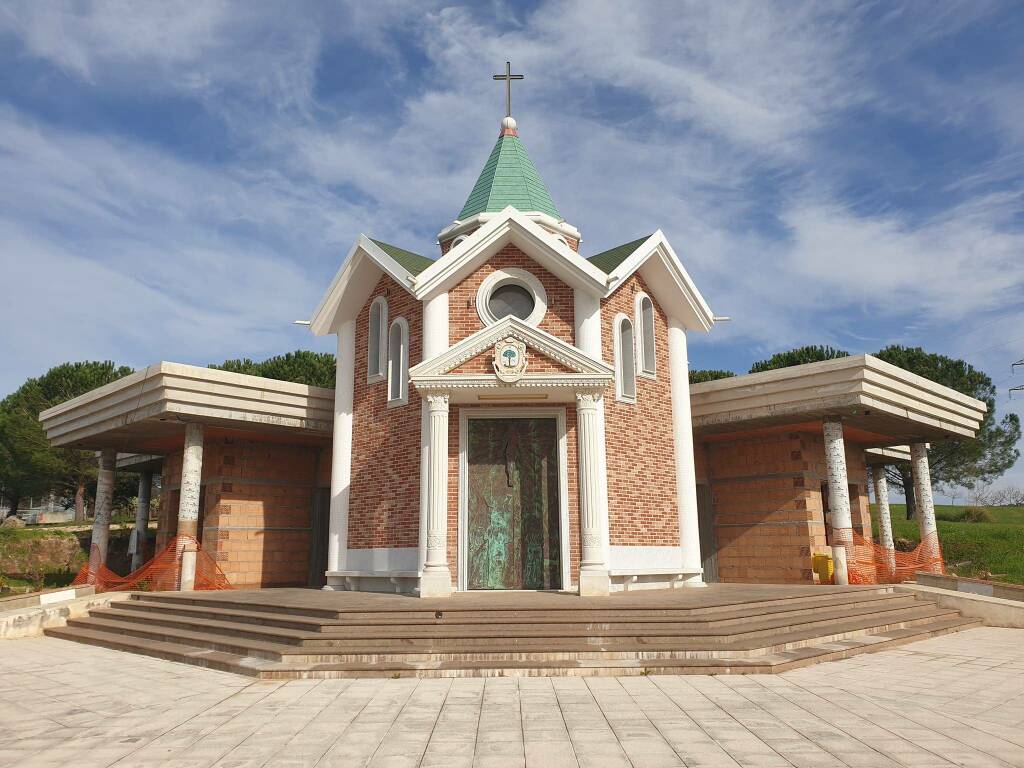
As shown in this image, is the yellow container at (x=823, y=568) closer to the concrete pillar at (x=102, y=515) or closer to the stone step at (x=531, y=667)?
the stone step at (x=531, y=667)

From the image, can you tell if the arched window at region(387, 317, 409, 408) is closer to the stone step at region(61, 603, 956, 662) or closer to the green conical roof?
the green conical roof

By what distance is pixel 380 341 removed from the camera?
16094 millimetres

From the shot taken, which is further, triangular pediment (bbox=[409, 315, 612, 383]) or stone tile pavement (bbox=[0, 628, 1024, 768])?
triangular pediment (bbox=[409, 315, 612, 383])

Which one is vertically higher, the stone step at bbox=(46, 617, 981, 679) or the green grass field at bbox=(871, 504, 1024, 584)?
the green grass field at bbox=(871, 504, 1024, 584)

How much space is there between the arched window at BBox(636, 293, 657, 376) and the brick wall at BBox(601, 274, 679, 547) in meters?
0.16

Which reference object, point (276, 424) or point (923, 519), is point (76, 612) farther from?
point (923, 519)

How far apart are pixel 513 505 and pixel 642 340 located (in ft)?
16.0

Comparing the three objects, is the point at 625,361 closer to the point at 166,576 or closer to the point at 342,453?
the point at 342,453

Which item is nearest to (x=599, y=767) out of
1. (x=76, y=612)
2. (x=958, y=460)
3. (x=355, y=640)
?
(x=355, y=640)

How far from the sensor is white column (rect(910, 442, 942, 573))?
17.5 meters

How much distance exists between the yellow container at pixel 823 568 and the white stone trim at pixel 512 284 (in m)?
8.65

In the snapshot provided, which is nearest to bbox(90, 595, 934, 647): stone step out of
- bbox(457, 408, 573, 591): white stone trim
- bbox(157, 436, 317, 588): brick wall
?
bbox(457, 408, 573, 591): white stone trim

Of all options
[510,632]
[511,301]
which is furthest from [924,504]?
[510,632]

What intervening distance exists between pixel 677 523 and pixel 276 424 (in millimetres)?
9330
